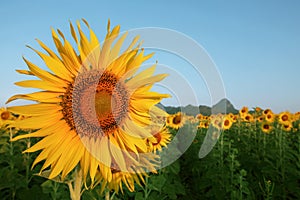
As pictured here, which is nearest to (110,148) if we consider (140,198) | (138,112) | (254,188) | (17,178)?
(138,112)

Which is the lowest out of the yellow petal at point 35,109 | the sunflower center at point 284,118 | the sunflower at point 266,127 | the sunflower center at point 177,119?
the yellow petal at point 35,109

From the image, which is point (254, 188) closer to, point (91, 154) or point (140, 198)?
point (140, 198)

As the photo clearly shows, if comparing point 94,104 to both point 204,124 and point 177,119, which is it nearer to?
point 177,119

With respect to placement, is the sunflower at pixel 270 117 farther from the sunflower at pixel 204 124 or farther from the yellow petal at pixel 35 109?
the yellow petal at pixel 35 109

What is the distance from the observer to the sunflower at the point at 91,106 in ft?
3.97

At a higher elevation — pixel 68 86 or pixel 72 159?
pixel 68 86

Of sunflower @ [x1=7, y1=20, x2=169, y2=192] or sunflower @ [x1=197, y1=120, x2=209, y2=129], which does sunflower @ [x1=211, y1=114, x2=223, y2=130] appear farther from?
sunflower @ [x1=7, y1=20, x2=169, y2=192]

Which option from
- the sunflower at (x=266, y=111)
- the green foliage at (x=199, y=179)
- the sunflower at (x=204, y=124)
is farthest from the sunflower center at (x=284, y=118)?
the sunflower at (x=204, y=124)

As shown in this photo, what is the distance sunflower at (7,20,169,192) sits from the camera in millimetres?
1211

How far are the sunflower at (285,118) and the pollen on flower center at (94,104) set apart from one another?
380 inches

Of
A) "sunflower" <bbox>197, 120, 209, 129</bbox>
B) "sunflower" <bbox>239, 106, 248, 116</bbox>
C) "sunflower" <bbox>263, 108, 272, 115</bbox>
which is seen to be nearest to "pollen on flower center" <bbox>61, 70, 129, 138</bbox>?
"sunflower" <bbox>263, 108, 272, 115</bbox>

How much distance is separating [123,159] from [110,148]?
0.24ft

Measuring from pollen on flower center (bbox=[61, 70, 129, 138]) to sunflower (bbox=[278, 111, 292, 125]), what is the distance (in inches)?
380

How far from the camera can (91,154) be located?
1.26 m
